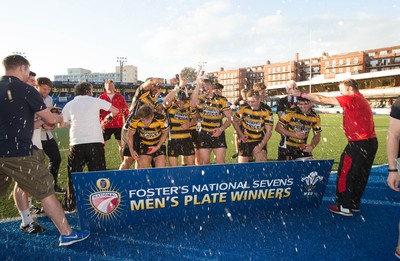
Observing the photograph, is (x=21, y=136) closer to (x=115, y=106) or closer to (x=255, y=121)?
(x=255, y=121)

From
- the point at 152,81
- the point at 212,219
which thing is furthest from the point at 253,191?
the point at 152,81

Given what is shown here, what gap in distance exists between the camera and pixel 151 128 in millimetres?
4938

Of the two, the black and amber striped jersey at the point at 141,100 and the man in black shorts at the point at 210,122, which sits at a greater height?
the black and amber striped jersey at the point at 141,100

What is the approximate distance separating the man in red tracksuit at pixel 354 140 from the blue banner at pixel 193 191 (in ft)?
1.14

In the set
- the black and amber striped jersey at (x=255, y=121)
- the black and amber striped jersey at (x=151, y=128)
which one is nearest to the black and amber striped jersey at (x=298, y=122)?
the black and amber striped jersey at (x=255, y=121)

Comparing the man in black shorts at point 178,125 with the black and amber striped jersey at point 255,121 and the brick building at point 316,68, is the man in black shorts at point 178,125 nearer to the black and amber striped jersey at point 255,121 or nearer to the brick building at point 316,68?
the black and amber striped jersey at point 255,121

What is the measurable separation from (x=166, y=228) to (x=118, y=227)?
68 cm

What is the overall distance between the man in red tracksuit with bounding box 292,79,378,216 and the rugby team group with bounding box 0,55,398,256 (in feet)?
0.04

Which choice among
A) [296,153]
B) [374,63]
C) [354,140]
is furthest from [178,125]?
[374,63]

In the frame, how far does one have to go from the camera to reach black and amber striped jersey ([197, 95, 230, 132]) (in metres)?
5.80

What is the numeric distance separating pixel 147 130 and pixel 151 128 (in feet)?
0.26

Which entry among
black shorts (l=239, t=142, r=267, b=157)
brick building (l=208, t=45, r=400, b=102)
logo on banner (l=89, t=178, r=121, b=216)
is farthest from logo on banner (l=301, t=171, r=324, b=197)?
brick building (l=208, t=45, r=400, b=102)

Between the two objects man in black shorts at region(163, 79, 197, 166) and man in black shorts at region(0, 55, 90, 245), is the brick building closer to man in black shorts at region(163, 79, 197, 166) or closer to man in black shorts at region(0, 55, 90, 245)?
man in black shorts at region(163, 79, 197, 166)

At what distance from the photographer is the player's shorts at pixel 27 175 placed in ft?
Answer: 10.1
